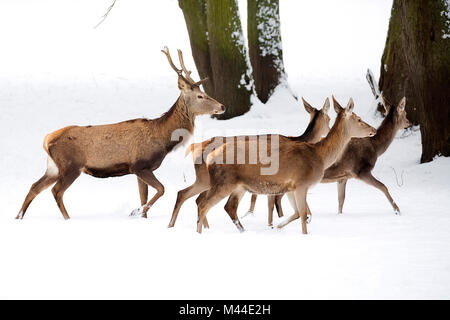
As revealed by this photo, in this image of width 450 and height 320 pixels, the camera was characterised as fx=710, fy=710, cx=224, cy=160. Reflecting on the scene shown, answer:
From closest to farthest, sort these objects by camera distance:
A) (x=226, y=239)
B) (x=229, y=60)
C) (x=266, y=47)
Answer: (x=226, y=239), (x=229, y=60), (x=266, y=47)

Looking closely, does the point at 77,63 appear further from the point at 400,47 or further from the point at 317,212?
the point at 317,212

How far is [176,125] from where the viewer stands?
9.21 metres

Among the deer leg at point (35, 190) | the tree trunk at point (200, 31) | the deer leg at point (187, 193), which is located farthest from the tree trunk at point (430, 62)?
the deer leg at point (35, 190)

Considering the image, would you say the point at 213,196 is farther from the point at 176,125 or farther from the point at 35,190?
the point at 35,190

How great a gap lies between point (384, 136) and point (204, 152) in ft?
8.85

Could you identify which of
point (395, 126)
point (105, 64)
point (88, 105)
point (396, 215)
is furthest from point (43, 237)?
point (105, 64)

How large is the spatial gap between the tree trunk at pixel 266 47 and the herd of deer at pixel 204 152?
6.15 metres

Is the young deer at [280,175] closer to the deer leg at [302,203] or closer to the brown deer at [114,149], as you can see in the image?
the deer leg at [302,203]

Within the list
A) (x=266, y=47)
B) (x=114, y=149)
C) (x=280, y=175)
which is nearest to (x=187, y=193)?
(x=280, y=175)

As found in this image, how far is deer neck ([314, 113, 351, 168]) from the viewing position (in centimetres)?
766

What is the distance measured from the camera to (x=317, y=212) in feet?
29.9

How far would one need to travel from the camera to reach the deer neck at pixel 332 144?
25.1 feet

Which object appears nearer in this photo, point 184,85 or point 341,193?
point 341,193

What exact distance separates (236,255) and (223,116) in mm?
8708
